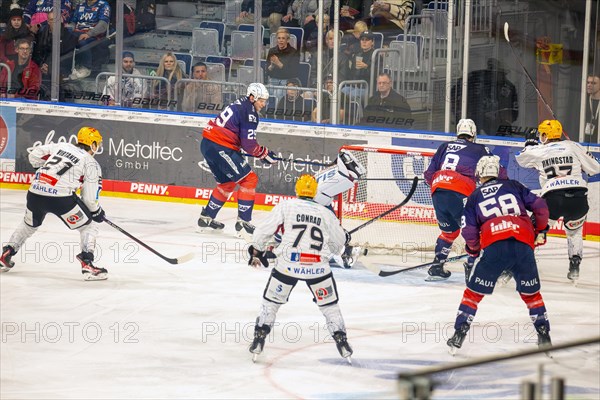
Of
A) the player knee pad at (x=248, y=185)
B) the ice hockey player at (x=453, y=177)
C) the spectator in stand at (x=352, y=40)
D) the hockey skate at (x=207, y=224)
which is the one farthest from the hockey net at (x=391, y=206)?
the spectator in stand at (x=352, y=40)

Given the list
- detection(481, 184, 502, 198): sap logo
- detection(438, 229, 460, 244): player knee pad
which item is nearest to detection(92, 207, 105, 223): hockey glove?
detection(438, 229, 460, 244): player knee pad

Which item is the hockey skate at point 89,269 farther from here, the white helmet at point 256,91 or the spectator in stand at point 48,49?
the spectator in stand at point 48,49

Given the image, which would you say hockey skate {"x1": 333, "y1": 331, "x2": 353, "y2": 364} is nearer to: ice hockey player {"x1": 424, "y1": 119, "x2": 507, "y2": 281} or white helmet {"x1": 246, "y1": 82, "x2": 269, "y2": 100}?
ice hockey player {"x1": 424, "y1": 119, "x2": 507, "y2": 281}

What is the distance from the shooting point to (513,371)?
248cm

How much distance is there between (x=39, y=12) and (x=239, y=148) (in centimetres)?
348

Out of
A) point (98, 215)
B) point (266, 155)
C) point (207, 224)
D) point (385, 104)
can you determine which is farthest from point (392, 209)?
point (98, 215)

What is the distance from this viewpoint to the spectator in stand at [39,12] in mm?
12203

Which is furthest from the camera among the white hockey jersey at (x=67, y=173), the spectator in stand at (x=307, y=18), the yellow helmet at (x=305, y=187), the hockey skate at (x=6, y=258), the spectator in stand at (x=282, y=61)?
the spectator in stand at (x=282, y=61)

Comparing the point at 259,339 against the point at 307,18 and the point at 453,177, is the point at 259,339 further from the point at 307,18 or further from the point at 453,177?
the point at 307,18

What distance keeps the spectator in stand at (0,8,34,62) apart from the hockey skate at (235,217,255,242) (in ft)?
12.6

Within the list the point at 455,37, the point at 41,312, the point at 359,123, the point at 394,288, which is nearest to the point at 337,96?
the point at 359,123

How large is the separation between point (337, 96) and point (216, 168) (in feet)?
6.21

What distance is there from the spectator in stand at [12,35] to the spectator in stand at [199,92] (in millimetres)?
1981

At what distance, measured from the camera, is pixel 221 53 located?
1184 centimetres
